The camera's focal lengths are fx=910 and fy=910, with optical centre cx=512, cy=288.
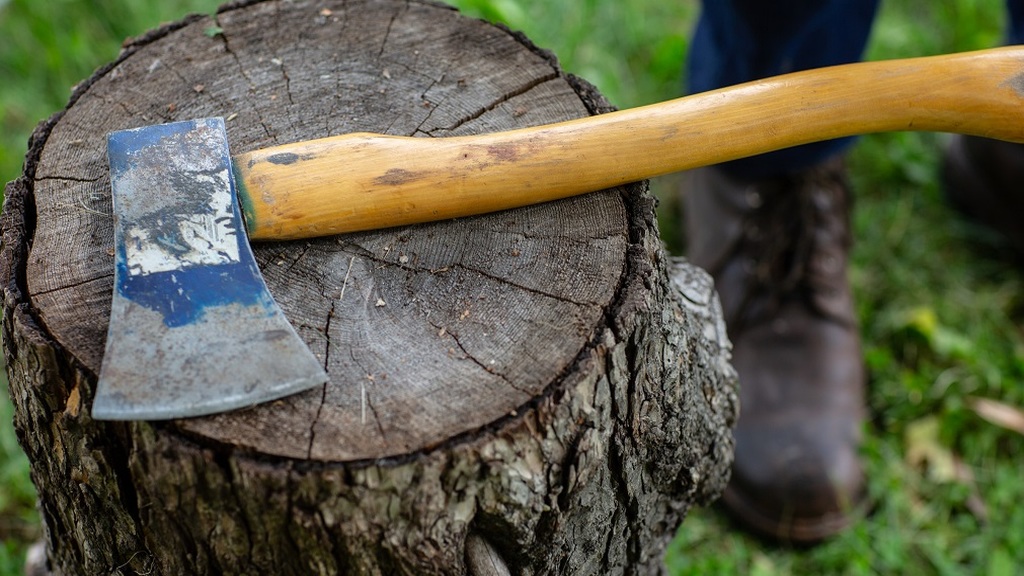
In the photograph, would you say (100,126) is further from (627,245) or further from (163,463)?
(627,245)

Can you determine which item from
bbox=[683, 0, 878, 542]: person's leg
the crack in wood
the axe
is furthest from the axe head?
bbox=[683, 0, 878, 542]: person's leg

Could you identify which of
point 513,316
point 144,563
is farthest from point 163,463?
point 513,316

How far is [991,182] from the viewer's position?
3203 millimetres

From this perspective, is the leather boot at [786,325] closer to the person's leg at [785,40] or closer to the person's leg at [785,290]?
the person's leg at [785,290]

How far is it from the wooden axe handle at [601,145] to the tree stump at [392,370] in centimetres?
6

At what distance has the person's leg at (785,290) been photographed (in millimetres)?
2516

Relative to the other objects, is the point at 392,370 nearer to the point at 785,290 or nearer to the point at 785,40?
the point at 785,40

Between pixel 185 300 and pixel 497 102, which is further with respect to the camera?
pixel 497 102

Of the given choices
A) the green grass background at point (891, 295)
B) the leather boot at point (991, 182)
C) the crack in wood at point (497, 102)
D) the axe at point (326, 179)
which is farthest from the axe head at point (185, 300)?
the leather boot at point (991, 182)

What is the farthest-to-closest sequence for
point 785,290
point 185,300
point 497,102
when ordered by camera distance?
point 785,290
point 497,102
point 185,300

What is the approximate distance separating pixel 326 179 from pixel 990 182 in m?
2.63

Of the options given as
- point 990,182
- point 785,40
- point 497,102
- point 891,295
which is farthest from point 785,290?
point 497,102

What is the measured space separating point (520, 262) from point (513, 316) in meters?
0.12

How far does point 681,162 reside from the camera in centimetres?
161
